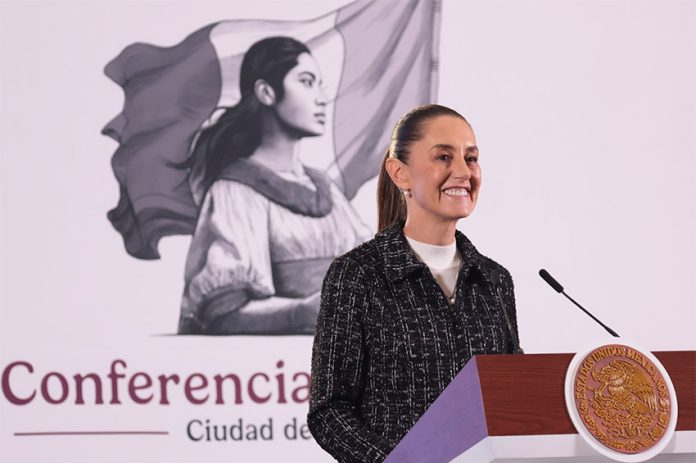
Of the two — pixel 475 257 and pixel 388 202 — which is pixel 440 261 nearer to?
pixel 475 257

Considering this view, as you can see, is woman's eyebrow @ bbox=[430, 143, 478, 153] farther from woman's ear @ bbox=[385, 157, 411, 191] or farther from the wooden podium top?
the wooden podium top

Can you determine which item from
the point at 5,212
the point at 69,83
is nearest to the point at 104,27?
the point at 69,83

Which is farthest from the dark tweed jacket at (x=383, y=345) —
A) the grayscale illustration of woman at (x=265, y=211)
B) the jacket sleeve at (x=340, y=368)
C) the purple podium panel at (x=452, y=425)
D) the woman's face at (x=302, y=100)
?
the woman's face at (x=302, y=100)

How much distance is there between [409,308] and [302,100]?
1.85 meters

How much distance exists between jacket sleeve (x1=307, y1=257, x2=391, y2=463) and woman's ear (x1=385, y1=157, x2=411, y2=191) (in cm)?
24

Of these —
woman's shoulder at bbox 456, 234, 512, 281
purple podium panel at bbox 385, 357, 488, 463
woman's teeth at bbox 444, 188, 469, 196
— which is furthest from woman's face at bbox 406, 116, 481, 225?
purple podium panel at bbox 385, 357, 488, 463

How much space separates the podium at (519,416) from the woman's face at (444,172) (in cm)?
67

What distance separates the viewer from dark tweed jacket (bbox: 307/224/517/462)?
205 cm

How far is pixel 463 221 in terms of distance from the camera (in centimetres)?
378

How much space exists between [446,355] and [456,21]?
2074 millimetres

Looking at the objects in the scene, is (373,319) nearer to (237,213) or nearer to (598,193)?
(237,213)

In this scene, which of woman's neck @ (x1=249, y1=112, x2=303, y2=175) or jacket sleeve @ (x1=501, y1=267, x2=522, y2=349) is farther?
woman's neck @ (x1=249, y1=112, x2=303, y2=175)

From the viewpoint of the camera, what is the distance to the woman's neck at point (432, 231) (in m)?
2.22

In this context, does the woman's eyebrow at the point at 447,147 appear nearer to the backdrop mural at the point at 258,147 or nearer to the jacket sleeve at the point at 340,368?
the jacket sleeve at the point at 340,368
